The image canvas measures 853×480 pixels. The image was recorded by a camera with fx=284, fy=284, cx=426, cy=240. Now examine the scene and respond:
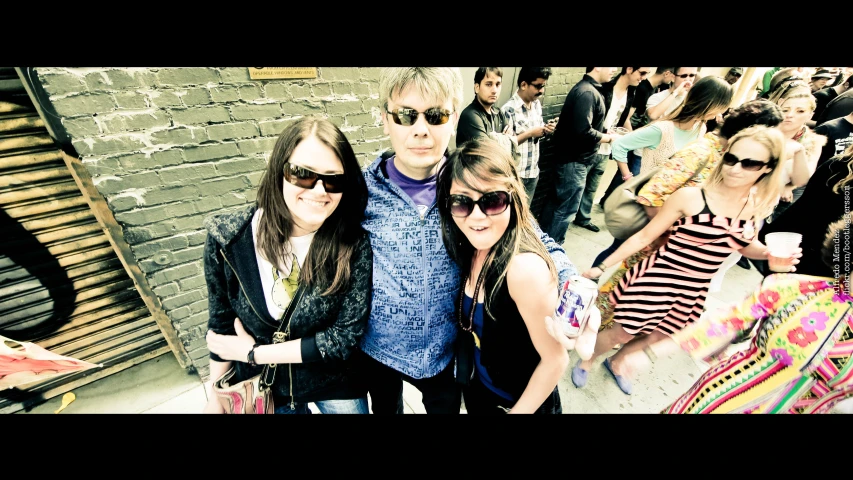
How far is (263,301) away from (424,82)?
1204 mm

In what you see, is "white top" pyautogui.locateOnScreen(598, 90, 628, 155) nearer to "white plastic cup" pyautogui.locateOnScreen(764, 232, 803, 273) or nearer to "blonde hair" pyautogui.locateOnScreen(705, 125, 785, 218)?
"blonde hair" pyautogui.locateOnScreen(705, 125, 785, 218)

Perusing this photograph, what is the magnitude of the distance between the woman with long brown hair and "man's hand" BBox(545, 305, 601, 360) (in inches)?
32.6

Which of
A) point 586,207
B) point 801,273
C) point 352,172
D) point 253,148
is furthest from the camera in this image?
point 586,207

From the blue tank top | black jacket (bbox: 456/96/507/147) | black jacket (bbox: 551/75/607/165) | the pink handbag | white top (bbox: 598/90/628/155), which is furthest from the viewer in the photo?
white top (bbox: 598/90/628/155)

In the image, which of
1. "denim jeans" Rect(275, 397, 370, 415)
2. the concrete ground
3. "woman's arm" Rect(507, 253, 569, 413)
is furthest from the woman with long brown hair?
the concrete ground

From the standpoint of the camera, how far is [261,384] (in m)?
1.49

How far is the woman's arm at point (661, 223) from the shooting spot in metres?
1.51

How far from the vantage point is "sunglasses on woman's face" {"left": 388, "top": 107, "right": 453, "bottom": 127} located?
1.22 meters

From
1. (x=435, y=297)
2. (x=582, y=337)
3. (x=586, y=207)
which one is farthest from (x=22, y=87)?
(x=586, y=207)

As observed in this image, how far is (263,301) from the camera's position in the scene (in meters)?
1.31

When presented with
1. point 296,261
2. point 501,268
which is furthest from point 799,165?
point 296,261
